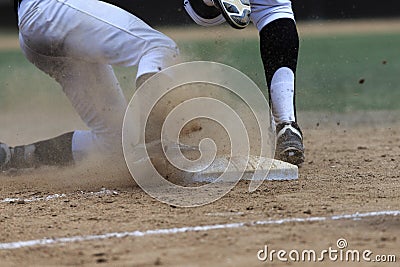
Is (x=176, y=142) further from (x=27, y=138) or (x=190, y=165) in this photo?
(x=27, y=138)

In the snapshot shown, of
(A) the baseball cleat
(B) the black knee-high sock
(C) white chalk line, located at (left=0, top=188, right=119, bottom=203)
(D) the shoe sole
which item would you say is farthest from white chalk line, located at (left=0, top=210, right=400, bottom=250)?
(B) the black knee-high sock

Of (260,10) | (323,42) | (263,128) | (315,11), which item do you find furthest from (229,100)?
(315,11)

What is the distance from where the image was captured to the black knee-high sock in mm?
4707

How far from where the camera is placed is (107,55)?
4.35m

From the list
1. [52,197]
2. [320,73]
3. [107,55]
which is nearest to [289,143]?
[107,55]

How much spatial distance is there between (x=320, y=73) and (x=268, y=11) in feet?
23.5

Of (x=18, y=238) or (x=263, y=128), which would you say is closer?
(x=18, y=238)

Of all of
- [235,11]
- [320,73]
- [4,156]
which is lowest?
[4,156]

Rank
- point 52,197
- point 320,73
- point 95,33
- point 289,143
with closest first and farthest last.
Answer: point 52,197, point 95,33, point 289,143, point 320,73

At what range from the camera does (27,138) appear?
22.9ft

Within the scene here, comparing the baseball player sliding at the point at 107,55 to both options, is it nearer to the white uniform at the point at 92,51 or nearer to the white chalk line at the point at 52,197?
the white uniform at the point at 92,51

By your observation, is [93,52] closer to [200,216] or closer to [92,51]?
[92,51]

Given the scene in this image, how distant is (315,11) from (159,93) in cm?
1463

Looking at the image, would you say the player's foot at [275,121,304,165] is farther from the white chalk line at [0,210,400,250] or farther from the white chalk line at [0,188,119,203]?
the white chalk line at [0,210,400,250]
